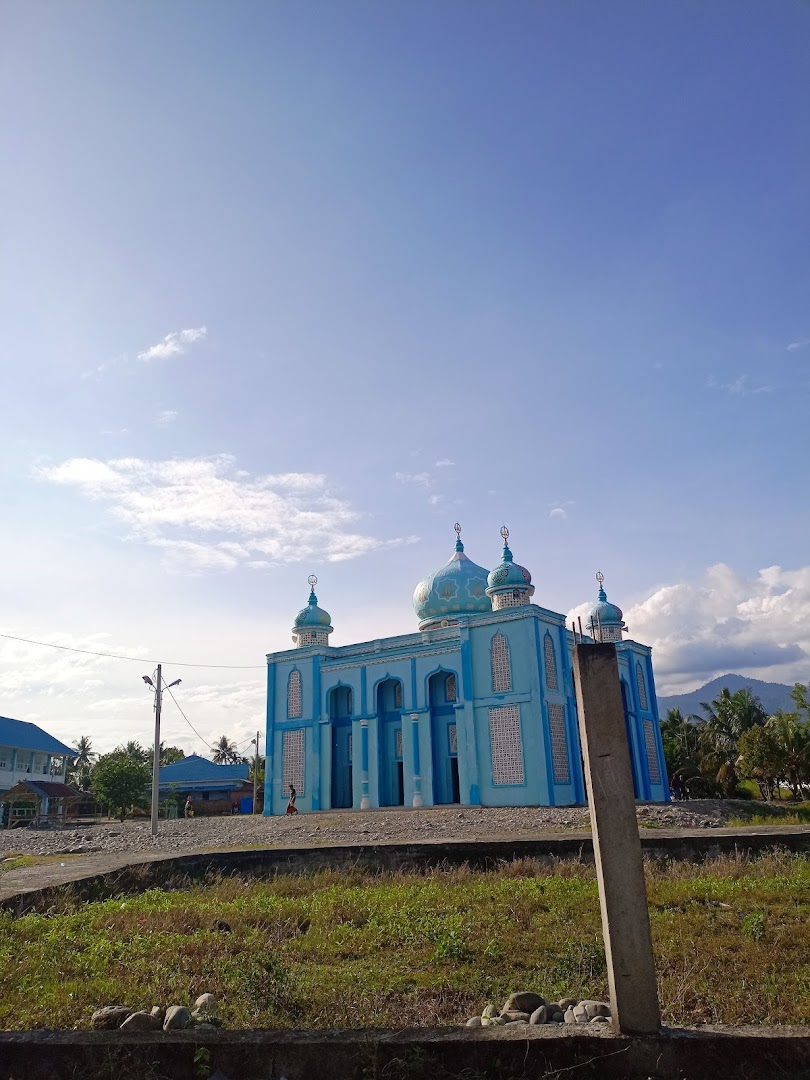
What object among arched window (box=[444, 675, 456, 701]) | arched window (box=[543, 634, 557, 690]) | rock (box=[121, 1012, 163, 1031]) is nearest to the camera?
rock (box=[121, 1012, 163, 1031])

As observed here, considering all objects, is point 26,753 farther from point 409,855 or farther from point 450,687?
point 409,855

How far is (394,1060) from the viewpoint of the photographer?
4.33 m

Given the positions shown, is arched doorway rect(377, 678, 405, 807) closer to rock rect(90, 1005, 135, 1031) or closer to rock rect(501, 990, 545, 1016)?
rock rect(501, 990, 545, 1016)

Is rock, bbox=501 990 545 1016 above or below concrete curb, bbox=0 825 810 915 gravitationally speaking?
below

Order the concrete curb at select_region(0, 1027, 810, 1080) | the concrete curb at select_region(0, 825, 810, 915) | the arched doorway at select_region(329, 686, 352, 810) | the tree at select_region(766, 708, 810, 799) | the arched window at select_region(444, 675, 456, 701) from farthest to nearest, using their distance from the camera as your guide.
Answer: the tree at select_region(766, 708, 810, 799) < the arched doorway at select_region(329, 686, 352, 810) < the arched window at select_region(444, 675, 456, 701) < the concrete curb at select_region(0, 825, 810, 915) < the concrete curb at select_region(0, 1027, 810, 1080)

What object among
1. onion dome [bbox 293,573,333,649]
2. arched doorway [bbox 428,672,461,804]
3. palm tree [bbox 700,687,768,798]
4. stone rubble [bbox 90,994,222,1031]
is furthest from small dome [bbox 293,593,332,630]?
stone rubble [bbox 90,994,222,1031]

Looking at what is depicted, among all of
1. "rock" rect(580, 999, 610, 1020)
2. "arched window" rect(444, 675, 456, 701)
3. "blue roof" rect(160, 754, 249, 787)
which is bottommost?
"rock" rect(580, 999, 610, 1020)

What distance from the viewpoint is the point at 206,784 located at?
50594 mm

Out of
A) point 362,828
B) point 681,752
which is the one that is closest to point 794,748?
point 681,752

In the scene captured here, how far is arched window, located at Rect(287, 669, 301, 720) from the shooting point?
35812 millimetres

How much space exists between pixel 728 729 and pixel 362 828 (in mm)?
33182

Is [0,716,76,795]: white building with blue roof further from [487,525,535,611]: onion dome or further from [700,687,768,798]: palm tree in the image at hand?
[700,687,768,798]: palm tree

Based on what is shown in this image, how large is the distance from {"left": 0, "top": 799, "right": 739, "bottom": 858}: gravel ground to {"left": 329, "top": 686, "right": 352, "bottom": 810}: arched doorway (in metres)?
6.71

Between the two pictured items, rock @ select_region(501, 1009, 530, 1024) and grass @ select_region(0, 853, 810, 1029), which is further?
grass @ select_region(0, 853, 810, 1029)
